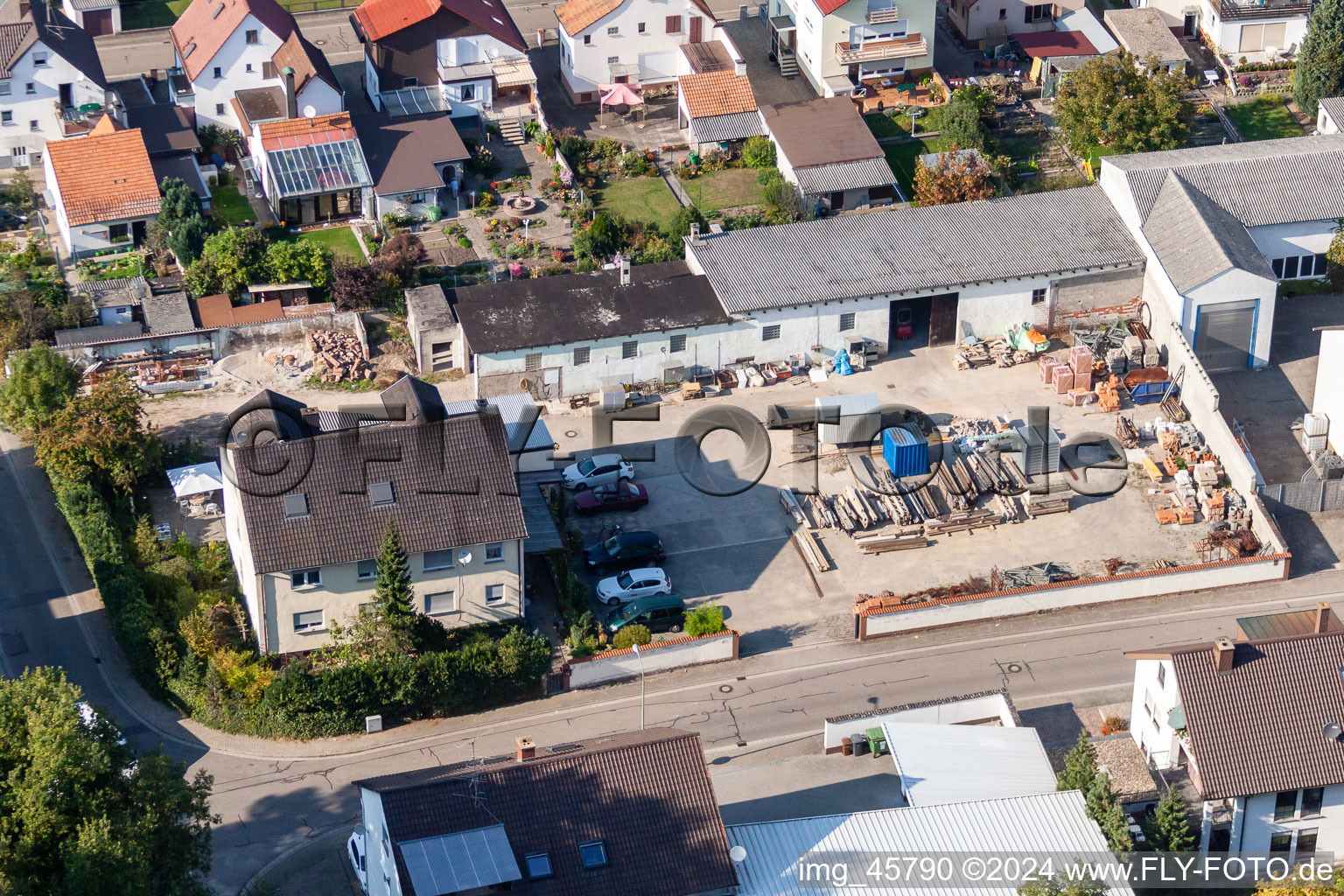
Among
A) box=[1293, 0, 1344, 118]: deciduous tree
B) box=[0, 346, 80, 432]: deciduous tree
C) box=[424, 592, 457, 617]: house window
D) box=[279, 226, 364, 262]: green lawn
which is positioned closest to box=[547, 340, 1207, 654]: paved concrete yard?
box=[424, 592, 457, 617]: house window

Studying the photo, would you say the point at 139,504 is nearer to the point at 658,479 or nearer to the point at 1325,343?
the point at 658,479

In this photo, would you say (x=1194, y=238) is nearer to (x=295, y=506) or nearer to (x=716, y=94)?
(x=716, y=94)

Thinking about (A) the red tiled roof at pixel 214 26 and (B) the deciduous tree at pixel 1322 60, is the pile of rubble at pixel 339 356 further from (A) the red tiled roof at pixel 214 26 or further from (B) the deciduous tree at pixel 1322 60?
(B) the deciduous tree at pixel 1322 60

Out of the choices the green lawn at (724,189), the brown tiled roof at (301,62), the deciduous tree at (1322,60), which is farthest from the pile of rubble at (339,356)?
the deciduous tree at (1322,60)

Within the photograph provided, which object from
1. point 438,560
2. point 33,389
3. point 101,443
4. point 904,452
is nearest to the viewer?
point 438,560

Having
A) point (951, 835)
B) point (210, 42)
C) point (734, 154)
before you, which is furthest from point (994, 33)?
point (951, 835)

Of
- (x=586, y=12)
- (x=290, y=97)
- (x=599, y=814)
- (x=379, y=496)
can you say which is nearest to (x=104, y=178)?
(x=290, y=97)
